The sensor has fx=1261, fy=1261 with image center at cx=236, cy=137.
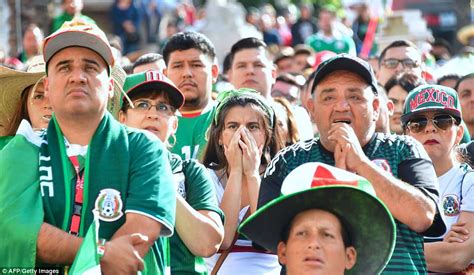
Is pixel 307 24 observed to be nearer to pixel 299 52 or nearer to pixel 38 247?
pixel 299 52

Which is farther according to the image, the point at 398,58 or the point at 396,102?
the point at 398,58

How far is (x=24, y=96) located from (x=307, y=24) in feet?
51.4

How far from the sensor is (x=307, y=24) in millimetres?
23125

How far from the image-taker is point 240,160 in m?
7.86

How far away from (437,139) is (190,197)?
2065 mm

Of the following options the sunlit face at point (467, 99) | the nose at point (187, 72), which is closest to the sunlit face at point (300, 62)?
the sunlit face at point (467, 99)

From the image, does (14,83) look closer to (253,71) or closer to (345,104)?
(345,104)

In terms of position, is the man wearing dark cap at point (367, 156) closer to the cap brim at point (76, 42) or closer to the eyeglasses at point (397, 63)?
the cap brim at point (76, 42)

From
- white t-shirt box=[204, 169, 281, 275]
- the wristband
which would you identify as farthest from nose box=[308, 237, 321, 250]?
white t-shirt box=[204, 169, 281, 275]

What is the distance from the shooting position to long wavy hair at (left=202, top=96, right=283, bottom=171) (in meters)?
8.23

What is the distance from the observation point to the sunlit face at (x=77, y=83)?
591 cm

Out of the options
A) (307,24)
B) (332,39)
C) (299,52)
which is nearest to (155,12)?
(307,24)

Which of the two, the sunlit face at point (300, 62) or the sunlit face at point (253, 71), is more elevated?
the sunlit face at point (300, 62)

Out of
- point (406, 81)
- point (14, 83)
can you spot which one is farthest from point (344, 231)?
point (406, 81)
